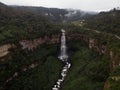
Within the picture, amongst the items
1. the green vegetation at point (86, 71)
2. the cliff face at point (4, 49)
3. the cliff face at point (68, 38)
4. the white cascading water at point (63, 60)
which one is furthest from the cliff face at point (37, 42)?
the green vegetation at point (86, 71)

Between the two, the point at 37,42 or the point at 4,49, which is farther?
the point at 37,42

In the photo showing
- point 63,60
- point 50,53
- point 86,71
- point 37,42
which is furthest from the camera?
point 50,53

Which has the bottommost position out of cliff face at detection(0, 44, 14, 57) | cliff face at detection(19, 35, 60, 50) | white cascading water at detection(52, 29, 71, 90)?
white cascading water at detection(52, 29, 71, 90)

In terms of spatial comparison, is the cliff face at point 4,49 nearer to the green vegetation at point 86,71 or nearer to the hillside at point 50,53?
the hillside at point 50,53

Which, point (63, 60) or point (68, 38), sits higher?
point (68, 38)

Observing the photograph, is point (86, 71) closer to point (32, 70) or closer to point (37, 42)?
point (32, 70)

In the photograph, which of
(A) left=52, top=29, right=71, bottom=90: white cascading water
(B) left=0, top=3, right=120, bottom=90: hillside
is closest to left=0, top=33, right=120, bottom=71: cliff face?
(B) left=0, top=3, right=120, bottom=90: hillside

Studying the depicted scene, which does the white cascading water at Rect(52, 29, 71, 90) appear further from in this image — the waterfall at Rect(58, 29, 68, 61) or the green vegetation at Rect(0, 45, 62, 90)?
the green vegetation at Rect(0, 45, 62, 90)

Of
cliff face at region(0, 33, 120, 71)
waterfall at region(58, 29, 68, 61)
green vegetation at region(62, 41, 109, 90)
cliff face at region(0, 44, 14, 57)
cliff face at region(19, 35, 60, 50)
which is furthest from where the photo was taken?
waterfall at region(58, 29, 68, 61)

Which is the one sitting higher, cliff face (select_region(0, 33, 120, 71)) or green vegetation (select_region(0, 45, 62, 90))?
cliff face (select_region(0, 33, 120, 71))

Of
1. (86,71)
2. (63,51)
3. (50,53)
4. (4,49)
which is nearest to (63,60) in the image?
(50,53)

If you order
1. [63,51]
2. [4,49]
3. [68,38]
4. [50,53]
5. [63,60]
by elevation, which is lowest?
[63,60]

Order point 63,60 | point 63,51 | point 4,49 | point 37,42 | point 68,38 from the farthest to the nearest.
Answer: point 68,38 < point 63,51 < point 63,60 < point 37,42 < point 4,49
